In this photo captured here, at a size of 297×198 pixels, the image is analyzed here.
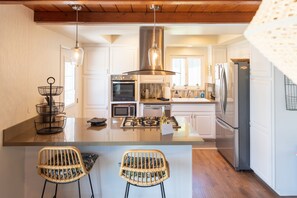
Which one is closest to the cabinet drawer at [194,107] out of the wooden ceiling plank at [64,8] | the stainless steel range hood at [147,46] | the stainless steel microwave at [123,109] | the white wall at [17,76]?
the stainless steel microwave at [123,109]

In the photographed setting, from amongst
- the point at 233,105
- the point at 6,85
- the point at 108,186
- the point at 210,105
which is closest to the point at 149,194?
the point at 108,186

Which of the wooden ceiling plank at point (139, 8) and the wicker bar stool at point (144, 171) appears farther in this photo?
the wooden ceiling plank at point (139, 8)

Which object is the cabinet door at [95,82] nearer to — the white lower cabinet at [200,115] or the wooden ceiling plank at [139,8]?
the white lower cabinet at [200,115]

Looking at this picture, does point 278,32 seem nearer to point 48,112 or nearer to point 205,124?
point 48,112

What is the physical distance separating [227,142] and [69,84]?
3.03m

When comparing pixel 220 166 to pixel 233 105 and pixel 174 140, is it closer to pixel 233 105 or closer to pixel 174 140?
pixel 233 105

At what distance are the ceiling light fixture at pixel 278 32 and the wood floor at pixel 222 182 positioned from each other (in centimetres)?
296

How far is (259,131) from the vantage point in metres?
3.46

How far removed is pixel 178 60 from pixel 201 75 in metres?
0.72

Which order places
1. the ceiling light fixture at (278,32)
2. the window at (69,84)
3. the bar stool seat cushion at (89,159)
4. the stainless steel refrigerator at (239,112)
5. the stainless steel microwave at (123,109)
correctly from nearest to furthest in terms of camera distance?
the ceiling light fixture at (278,32) < the bar stool seat cushion at (89,159) < the stainless steel refrigerator at (239,112) < the window at (69,84) < the stainless steel microwave at (123,109)

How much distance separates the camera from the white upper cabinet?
5.37 metres

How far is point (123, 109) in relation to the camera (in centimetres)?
533

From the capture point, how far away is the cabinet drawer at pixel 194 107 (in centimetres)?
553

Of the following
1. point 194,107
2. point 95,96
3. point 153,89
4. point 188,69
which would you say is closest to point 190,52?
point 188,69
